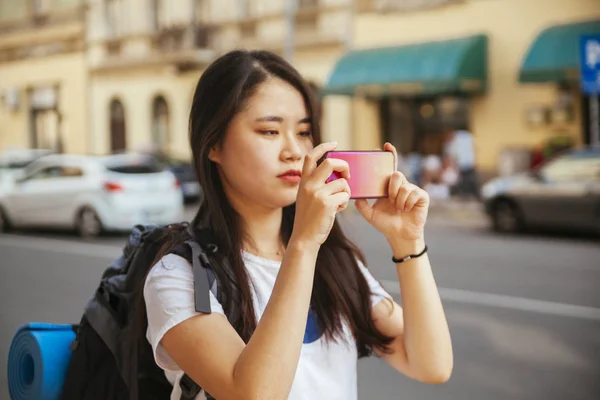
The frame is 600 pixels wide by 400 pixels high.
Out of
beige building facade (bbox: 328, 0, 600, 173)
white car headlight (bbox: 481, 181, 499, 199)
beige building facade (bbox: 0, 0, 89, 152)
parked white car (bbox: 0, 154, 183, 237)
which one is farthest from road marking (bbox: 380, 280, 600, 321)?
beige building facade (bbox: 0, 0, 89, 152)

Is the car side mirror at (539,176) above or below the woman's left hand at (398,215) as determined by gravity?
below

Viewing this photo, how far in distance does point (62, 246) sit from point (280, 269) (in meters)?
10.9

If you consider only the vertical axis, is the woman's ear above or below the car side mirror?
above

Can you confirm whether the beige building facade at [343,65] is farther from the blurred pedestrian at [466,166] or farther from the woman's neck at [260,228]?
the woman's neck at [260,228]

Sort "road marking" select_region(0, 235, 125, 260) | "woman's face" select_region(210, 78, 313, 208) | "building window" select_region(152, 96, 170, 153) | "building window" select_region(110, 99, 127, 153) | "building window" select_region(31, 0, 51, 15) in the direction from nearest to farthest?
"woman's face" select_region(210, 78, 313, 208), "road marking" select_region(0, 235, 125, 260), "building window" select_region(152, 96, 170, 153), "building window" select_region(110, 99, 127, 153), "building window" select_region(31, 0, 51, 15)

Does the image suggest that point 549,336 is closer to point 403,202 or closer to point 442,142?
point 403,202

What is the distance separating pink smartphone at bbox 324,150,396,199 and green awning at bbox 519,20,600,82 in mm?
15466

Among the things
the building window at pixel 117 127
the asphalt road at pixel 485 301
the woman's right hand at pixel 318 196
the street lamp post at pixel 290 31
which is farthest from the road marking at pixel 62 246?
the building window at pixel 117 127

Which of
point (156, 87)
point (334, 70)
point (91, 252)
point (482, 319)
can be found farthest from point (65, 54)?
point (482, 319)

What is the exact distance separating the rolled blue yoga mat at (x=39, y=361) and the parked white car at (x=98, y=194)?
35.6 feet

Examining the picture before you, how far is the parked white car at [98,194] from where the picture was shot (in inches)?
497

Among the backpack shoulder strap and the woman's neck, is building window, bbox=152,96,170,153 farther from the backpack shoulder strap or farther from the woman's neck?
the backpack shoulder strap

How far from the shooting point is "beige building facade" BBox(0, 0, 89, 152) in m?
Result: 29.4

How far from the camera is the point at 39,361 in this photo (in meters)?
1.80
